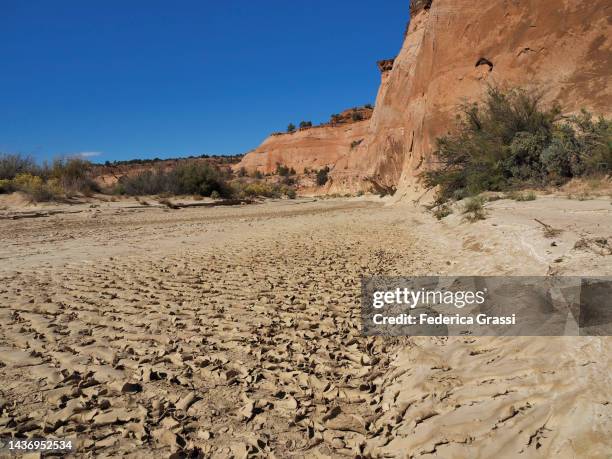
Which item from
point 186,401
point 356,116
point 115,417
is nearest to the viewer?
point 115,417

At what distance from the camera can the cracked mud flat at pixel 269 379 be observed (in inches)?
82.0

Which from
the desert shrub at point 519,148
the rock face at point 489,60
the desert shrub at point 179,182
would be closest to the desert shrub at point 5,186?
the desert shrub at point 179,182

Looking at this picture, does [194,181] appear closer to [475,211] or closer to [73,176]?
[73,176]

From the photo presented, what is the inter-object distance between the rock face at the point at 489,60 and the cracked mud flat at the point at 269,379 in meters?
13.6

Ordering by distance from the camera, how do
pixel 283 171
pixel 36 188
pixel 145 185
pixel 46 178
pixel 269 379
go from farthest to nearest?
pixel 283 171 < pixel 145 185 < pixel 46 178 < pixel 36 188 < pixel 269 379

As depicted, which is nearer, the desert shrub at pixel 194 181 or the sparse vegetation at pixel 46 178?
the sparse vegetation at pixel 46 178

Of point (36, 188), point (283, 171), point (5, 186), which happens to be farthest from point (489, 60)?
point (283, 171)

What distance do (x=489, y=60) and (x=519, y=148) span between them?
25.7 feet

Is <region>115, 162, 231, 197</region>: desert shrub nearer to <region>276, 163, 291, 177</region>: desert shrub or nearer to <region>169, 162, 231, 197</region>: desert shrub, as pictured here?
<region>169, 162, 231, 197</region>: desert shrub

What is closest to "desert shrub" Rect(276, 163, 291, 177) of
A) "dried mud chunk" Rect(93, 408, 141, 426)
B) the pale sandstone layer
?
the pale sandstone layer

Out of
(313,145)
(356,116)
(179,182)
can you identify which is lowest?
(179,182)

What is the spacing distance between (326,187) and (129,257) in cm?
3818

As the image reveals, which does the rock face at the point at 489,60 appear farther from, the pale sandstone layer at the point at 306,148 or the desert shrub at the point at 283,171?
the desert shrub at the point at 283,171

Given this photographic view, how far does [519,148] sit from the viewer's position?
12.9m
